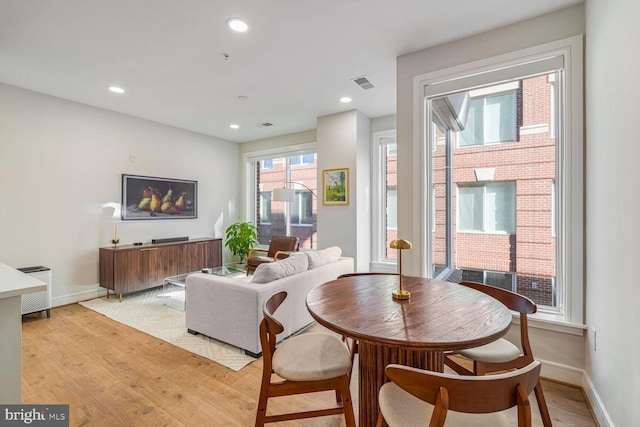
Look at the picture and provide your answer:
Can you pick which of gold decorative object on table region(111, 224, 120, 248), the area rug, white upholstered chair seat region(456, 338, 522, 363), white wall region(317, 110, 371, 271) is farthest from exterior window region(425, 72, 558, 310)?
gold decorative object on table region(111, 224, 120, 248)

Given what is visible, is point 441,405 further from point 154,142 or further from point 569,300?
point 154,142

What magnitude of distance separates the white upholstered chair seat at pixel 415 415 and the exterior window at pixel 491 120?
246 centimetres

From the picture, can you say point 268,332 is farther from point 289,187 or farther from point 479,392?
point 289,187

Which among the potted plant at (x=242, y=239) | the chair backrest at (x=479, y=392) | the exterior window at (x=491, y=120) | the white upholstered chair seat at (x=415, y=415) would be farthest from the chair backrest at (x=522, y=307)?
the potted plant at (x=242, y=239)

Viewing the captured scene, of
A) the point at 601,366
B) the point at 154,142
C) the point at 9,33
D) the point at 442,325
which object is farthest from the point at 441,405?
the point at 154,142

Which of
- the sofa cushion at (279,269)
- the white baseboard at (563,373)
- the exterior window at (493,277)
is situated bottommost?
the white baseboard at (563,373)

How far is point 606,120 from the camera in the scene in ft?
5.70

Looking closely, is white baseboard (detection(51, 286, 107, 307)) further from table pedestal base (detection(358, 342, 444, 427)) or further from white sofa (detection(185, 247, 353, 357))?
table pedestal base (detection(358, 342, 444, 427))

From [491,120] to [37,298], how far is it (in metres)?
5.29

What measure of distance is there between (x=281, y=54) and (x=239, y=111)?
71.6 inches

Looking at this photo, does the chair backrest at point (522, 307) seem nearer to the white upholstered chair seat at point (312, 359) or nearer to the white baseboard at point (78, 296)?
the white upholstered chair seat at point (312, 359)

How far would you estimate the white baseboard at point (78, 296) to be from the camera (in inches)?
153

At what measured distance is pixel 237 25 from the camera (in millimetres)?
2391

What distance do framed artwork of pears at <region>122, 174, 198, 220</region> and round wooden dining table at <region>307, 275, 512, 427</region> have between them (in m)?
4.09
